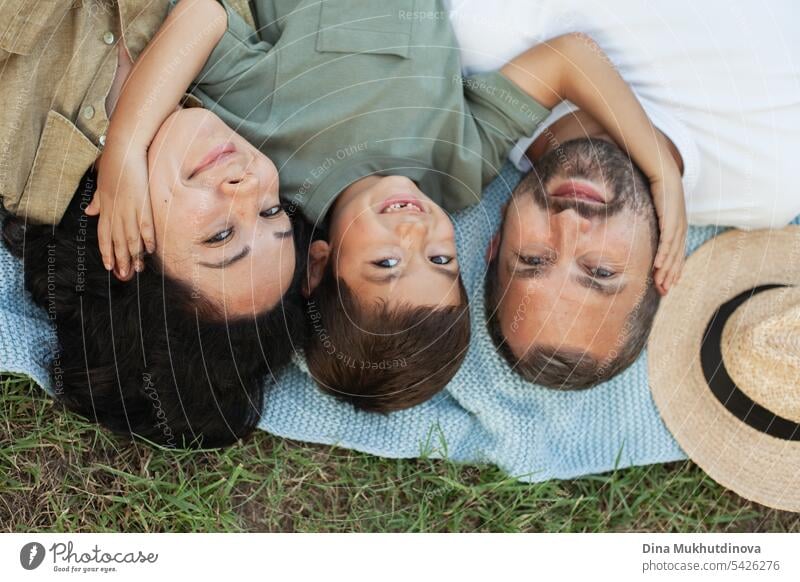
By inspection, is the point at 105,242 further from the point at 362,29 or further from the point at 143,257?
the point at 362,29

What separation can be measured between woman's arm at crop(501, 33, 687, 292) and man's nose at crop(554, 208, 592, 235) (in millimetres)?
72

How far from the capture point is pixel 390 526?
0.73 m

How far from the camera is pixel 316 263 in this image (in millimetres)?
671

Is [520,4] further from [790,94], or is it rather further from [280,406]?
[280,406]

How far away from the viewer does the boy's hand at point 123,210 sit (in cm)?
63

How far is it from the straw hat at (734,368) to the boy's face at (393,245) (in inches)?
8.9

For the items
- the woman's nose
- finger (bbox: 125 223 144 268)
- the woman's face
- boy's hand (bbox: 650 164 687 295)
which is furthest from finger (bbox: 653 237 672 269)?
finger (bbox: 125 223 144 268)

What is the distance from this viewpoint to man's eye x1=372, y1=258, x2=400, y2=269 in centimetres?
65

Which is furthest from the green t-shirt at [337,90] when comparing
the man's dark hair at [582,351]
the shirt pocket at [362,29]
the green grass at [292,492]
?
the green grass at [292,492]

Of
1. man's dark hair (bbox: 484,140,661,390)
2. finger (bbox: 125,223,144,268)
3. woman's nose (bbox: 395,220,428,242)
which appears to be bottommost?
man's dark hair (bbox: 484,140,661,390)

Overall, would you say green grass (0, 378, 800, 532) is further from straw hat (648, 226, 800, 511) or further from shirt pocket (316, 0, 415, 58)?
shirt pocket (316, 0, 415, 58)

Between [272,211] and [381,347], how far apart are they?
14 centimetres

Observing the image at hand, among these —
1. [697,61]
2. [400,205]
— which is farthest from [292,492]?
[697,61]
